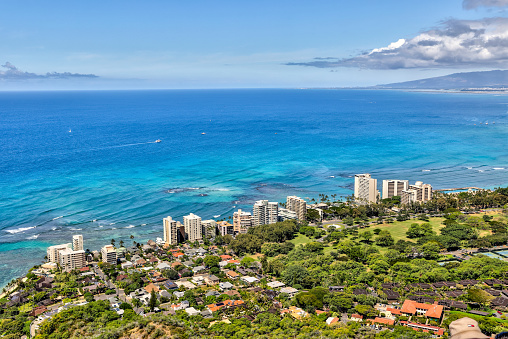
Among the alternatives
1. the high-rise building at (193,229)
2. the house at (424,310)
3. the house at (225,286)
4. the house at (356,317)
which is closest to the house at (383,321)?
the house at (356,317)

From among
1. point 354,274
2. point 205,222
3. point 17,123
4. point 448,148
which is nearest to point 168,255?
point 205,222

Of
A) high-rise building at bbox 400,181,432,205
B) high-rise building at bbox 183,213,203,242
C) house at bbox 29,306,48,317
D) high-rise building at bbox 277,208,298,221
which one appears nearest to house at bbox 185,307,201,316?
house at bbox 29,306,48,317

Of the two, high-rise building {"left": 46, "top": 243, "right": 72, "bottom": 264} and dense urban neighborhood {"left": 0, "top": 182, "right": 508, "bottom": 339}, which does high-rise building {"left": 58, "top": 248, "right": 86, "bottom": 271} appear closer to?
dense urban neighborhood {"left": 0, "top": 182, "right": 508, "bottom": 339}

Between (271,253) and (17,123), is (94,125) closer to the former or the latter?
(17,123)

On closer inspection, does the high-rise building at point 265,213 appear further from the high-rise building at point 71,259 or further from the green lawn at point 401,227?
the high-rise building at point 71,259

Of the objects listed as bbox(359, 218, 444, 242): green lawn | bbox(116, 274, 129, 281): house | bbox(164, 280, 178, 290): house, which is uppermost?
bbox(359, 218, 444, 242): green lawn
